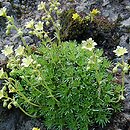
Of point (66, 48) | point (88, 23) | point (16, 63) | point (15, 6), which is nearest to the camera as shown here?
point (16, 63)

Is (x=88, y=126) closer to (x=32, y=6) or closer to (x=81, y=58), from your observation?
(x=81, y=58)

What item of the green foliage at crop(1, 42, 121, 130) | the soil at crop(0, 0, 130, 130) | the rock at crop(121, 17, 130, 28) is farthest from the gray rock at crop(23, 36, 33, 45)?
the rock at crop(121, 17, 130, 28)

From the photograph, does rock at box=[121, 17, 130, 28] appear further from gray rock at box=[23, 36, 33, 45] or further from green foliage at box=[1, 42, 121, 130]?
gray rock at box=[23, 36, 33, 45]

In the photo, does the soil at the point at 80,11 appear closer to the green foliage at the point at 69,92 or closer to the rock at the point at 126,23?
the rock at the point at 126,23

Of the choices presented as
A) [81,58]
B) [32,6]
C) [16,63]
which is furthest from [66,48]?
[32,6]

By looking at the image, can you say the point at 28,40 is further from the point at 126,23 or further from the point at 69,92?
the point at 69,92
